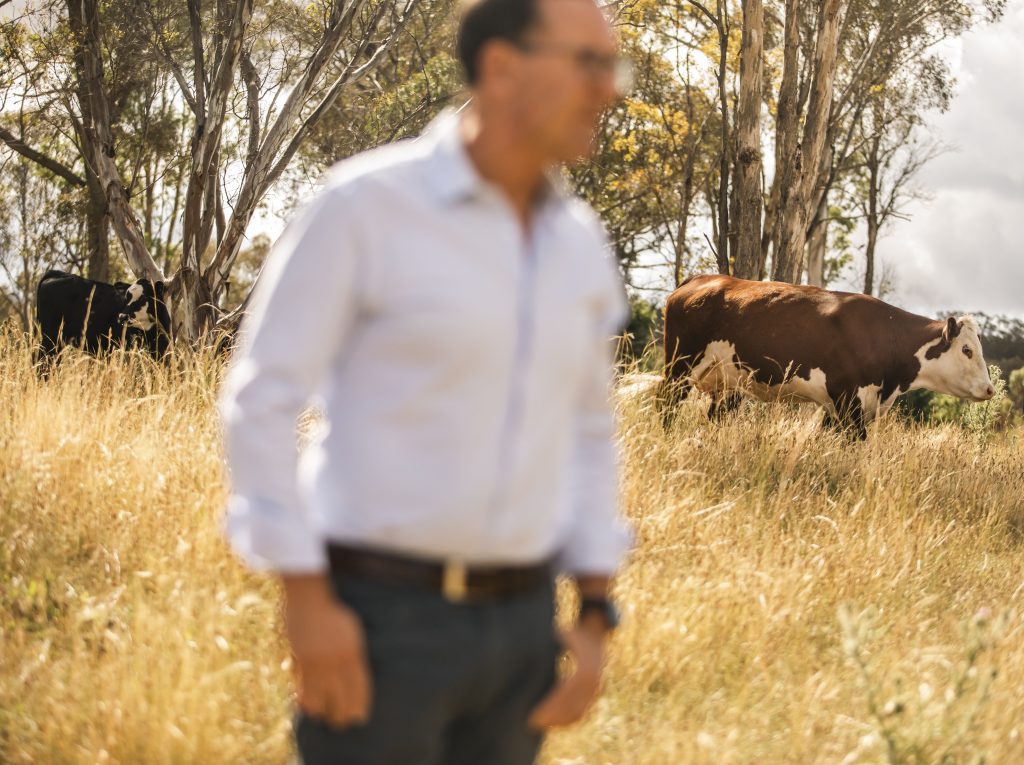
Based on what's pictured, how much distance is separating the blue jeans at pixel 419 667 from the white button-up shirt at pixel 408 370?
0.07m

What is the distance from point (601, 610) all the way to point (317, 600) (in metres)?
0.54

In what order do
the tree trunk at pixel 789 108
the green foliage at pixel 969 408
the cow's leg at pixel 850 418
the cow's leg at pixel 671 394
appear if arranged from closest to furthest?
the cow's leg at pixel 671 394, the cow's leg at pixel 850 418, the green foliage at pixel 969 408, the tree trunk at pixel 789 108

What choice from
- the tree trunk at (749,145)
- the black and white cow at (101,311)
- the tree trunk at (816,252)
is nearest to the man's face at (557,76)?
the black and white cow at (101,311)

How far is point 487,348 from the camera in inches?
61.7

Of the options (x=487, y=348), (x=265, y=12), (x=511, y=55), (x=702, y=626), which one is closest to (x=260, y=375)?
(x=487, y=348)

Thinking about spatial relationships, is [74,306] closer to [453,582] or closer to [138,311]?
[138,311]

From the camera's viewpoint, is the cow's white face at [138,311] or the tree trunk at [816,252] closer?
the cow's white face at [138,311]

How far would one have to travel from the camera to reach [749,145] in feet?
42.9

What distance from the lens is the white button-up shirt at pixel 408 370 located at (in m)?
1.52

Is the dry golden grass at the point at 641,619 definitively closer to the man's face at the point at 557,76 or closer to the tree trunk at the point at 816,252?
the man's face at the point at 557,76

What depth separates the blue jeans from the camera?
5.18 feet

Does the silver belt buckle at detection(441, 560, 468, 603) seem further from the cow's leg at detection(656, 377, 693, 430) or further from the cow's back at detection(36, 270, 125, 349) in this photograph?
the cow's back at detection(36, 270, 125, 349)

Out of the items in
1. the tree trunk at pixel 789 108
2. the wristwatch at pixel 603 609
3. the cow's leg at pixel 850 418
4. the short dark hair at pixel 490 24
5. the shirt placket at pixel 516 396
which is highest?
the tree trunk at pixel 789 108

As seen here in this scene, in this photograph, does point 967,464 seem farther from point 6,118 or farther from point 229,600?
point 6,118
